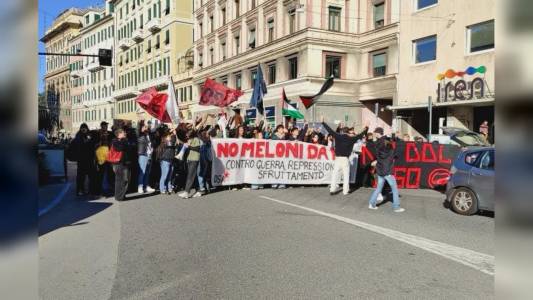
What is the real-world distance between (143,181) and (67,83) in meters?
93.5

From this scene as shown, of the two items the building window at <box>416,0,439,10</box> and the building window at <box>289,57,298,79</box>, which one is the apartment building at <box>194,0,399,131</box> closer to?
the building window at <box>289,57,298,79</box>

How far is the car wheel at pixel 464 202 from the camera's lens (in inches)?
366

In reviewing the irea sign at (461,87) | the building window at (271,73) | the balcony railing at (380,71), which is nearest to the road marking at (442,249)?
the irea sign at (461,87)

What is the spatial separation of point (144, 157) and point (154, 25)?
51.5 meters

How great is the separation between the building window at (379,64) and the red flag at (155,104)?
2068 cm

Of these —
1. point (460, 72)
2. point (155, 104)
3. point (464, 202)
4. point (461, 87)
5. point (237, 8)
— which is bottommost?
point (464, 202)

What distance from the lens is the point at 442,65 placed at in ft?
86.6

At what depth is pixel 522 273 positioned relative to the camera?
0.98 metres

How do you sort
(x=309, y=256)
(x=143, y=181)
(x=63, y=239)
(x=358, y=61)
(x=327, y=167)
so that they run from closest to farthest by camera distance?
(x=309, y=256) → (x=63, y=239) → (x=143, y=181) → (x=327, y=167) → (x=358, y=61)

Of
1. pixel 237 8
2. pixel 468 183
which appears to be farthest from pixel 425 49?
pixel 237 8

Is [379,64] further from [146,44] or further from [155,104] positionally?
[146,44]

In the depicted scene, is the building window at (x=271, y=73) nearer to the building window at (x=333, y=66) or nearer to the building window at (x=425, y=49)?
the building window at (x=333, y=66)

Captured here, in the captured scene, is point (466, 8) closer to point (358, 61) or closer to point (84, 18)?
point (358, 61)

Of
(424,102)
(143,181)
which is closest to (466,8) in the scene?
(424,102)
